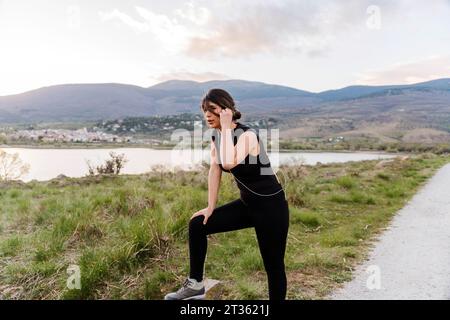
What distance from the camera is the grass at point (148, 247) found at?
11.6 feet

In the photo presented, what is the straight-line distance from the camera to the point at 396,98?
293ft

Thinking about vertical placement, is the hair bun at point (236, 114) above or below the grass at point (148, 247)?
above

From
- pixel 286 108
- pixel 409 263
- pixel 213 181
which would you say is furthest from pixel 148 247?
pixel 286 108

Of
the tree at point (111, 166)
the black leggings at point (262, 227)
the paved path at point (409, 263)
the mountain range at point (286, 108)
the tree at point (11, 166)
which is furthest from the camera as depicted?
the mountain range at point (286, 108)

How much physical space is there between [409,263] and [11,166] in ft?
46.4

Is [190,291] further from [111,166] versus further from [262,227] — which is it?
[111,166]

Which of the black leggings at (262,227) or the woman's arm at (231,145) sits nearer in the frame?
the woman's arm at (231,145)

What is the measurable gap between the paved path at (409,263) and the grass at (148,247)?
203 mm

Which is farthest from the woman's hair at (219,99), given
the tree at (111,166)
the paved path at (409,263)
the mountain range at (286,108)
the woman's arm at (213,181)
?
the mountain range at (286,108)

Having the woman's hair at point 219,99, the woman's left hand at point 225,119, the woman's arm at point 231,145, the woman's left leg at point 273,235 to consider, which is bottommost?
the woman's left leg at point 273,235

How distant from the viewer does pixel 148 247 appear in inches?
163

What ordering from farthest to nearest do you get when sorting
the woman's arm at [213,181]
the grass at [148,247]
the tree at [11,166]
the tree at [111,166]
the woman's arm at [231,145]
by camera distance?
the tree at [111,166], the tree at [11,166], the grass at [148,247], the woman's arm at [213,181], the woman's arm at [231,145]

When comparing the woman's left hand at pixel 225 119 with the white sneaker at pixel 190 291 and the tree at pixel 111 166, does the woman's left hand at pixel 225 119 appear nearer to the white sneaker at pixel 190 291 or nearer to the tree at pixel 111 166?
the white sneaker at pixel 190 291
